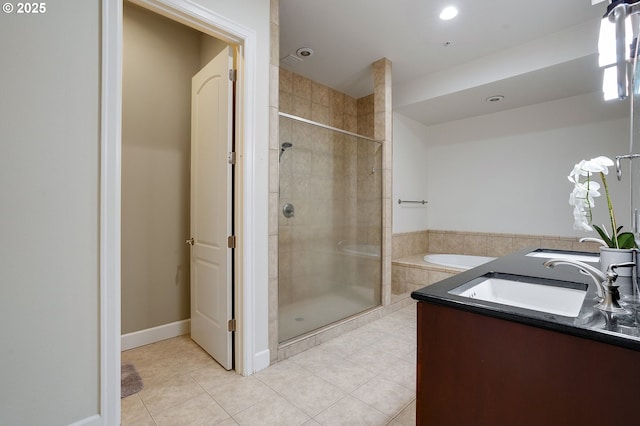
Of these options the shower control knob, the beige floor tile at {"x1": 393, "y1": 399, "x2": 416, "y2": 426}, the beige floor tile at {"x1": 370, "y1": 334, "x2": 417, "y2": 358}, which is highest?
the shower control knob

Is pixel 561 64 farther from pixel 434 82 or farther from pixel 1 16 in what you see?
pixel 1 16

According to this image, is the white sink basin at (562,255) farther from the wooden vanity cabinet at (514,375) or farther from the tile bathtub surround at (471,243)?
the tile bathtub surround at (471,243)

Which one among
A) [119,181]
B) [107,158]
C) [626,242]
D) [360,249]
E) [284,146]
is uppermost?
[284,146]

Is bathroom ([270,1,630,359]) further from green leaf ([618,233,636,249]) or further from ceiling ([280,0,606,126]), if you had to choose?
green leaf ([618,233,636,249])

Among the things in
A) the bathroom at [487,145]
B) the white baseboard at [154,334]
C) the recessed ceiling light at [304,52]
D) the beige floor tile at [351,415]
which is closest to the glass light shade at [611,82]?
the bathroom at [487,145]

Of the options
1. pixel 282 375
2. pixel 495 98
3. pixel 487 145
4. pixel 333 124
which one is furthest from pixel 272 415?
pixel 487 145

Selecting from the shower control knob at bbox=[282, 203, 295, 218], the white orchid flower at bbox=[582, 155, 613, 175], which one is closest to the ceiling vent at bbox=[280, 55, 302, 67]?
the shower control knob at bbox=[282, 203, 295, 218]

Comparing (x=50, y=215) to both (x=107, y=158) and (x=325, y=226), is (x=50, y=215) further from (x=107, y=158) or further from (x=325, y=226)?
(x=325, y=226)

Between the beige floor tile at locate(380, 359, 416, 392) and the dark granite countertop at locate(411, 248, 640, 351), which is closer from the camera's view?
the dark granite countertop at locate(411, 248, 640, 351)

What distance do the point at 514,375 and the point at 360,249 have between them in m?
2.31

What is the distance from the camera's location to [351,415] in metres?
1.63

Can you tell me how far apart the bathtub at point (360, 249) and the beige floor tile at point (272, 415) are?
150cm

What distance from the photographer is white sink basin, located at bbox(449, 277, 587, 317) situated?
1.14 metres

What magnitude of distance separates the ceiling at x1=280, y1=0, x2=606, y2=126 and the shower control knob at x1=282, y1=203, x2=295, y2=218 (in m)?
1.62
